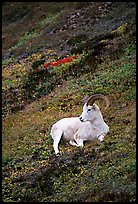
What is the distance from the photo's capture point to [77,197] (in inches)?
582

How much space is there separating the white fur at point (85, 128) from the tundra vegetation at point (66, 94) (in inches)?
17.0

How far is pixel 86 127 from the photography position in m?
20.5

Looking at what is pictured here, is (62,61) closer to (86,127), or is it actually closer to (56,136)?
(56,136)

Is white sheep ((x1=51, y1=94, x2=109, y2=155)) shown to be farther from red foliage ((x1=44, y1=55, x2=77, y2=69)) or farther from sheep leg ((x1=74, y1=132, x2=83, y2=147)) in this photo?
red foliage ((x1=44, y1=55, x2=77, y2=69))

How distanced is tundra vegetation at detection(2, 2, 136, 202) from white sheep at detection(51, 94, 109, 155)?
437 millimetres

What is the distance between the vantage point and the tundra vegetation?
16.4 metres

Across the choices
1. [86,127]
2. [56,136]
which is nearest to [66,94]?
[56,136]

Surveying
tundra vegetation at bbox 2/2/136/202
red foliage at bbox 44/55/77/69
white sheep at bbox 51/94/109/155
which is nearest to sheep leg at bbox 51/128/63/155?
white sheep at bbox 51/94/109/155

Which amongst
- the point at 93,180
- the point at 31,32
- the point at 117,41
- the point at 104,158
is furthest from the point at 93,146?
the point at 31,32

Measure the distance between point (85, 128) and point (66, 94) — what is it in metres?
10.3

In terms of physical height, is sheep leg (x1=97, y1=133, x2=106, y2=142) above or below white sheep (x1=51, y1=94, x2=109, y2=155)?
below

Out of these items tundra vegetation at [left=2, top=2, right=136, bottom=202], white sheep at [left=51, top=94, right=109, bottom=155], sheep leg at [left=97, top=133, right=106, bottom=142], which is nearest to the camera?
tundra vegetation at [left=2, top=2, right=136, bottom=202]

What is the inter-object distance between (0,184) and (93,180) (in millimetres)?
4181

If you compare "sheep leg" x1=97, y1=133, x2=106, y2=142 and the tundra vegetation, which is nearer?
the tundra vegetation
